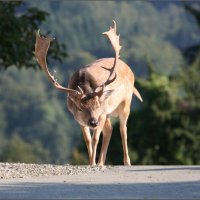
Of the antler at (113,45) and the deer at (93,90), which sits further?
the antler at (113,45)

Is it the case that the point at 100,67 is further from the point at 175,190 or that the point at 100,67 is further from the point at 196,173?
the point at 175,190

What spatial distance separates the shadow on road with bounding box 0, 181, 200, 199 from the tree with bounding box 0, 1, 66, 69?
33.8 ft

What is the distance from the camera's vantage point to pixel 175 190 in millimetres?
13898

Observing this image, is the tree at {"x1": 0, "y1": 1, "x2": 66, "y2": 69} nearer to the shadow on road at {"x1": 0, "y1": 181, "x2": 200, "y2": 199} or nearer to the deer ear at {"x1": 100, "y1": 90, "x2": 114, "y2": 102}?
the deer ear at {"x1": 100, "y1": 90, "x2": 114, "y2": 102}

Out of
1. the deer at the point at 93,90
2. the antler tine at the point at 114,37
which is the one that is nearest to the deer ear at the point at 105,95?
the deer at the point at 93,90

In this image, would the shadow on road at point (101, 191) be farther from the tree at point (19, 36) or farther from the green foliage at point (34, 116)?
the green foliage at point (34, 116)

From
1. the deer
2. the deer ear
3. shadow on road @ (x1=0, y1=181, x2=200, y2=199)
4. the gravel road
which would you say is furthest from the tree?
shadow on road @ (x1=0, y1=181, x2=200, y2=199)

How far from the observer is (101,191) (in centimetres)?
1378

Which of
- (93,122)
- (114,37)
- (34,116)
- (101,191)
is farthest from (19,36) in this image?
(34,116)

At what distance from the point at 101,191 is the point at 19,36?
483 inches

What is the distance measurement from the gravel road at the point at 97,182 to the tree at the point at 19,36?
7.74m

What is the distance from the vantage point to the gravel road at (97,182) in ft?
43.9

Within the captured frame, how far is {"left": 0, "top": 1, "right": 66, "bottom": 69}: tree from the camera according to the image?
82.0 ft

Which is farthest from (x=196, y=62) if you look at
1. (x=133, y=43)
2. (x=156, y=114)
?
(x=133, y=43)
